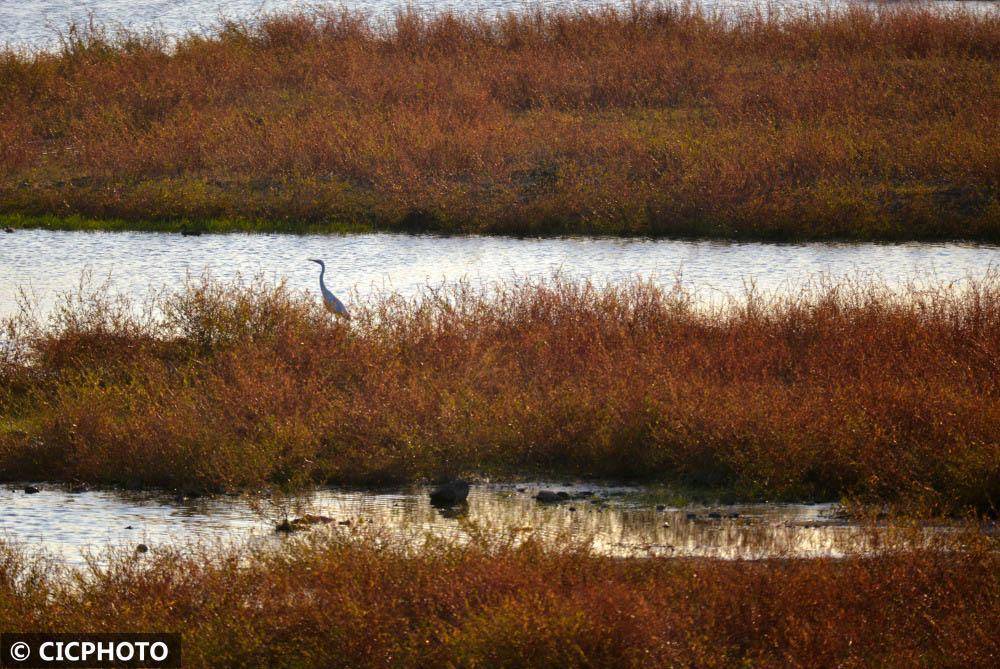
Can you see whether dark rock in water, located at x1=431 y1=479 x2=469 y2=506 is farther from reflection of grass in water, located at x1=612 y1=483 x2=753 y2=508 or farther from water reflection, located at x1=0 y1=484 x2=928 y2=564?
reflection of grass in water, located at x1=612 y1=483 x2=753 y2=508

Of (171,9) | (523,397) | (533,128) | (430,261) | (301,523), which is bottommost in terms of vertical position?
(430,261)

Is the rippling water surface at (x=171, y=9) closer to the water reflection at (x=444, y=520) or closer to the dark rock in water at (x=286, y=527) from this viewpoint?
the water reflection at (x=444, y=520)

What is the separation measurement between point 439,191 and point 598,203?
2709 mm

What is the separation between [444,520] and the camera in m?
8.55

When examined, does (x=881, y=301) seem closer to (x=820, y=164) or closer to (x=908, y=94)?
(x=820, y=164)

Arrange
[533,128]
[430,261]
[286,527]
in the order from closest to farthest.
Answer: [286,527] → [430,261] → [533,128]

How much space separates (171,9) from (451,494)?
1663 inches

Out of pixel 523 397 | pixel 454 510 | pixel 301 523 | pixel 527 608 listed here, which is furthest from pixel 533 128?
pixel 527 608

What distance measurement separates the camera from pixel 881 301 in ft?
40.7

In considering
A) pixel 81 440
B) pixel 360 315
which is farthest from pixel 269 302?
pixel 81 440

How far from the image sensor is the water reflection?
26.0 feet

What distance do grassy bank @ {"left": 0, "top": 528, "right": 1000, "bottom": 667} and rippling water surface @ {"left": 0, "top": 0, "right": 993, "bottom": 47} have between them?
35298 mm

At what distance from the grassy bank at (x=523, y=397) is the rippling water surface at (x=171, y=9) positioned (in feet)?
98.9

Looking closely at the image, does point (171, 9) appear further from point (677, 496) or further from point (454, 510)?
point (677, 496)
